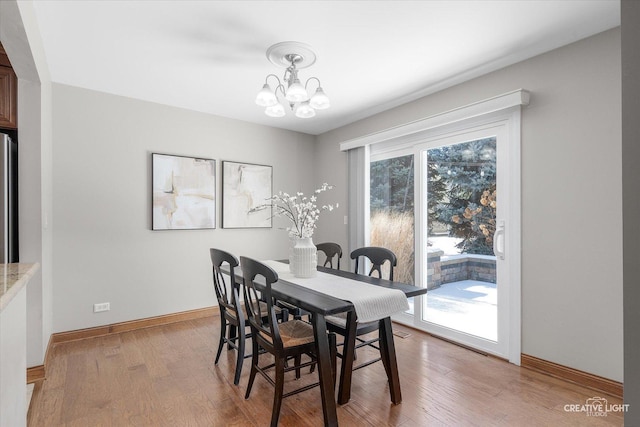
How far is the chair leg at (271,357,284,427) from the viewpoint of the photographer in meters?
1.88

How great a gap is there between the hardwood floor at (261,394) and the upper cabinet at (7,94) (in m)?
1.95

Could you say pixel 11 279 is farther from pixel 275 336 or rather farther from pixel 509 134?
pixel 509 134

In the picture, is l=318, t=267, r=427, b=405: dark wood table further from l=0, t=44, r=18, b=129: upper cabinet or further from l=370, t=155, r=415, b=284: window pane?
l=0, t=44, r=18, b=129: upper cabinet

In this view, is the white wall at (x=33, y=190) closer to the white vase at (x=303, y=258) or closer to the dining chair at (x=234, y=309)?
the dining chair at (x=234, y=309)

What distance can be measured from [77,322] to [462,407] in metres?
3.54

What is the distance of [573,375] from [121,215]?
14.1 ft

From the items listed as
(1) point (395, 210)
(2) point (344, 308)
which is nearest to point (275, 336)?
(2) point (344, 308)

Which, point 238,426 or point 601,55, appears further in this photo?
point 601,55

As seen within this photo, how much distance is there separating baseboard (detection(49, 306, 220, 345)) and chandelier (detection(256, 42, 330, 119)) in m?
2.67

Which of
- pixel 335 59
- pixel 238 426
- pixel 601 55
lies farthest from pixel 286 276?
pixel 601 55

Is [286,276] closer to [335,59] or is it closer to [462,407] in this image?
[462,407]

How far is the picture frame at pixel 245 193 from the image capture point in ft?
13.8

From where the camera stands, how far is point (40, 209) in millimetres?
2508

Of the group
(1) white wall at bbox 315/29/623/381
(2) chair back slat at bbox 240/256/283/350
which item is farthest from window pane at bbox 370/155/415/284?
(2) chair back slat at bbox 240/256/283/350
